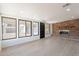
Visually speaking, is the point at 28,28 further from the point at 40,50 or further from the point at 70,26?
the point at 70,26

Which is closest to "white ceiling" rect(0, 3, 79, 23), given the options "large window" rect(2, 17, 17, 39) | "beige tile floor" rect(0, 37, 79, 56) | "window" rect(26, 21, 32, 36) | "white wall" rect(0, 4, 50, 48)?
"white wall" rect(0, 4, 50, 48)

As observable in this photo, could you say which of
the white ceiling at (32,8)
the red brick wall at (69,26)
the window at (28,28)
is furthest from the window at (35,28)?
the red brick wall at (69,26)

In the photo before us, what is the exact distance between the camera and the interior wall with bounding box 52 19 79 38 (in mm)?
15858

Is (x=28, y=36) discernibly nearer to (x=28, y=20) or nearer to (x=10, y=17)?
(x=28, y=20)

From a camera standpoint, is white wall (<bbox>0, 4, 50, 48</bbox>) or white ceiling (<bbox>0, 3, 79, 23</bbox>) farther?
white wall (<bbox>0, 4, 50, 48</bbox>)

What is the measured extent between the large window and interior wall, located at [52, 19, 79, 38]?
9343mm

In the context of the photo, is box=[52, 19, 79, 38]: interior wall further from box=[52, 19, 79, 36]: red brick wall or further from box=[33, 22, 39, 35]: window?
box=[33, 22, 39, 35]: window

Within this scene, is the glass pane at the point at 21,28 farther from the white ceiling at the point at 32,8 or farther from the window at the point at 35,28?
the window at the point at 35,28

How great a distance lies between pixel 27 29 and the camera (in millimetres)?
10156

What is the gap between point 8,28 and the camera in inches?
302

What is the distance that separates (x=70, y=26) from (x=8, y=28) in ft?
36.5

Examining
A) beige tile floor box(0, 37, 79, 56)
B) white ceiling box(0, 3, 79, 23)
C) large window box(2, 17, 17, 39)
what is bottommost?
beige tile floor box(0, 37, 79, 56)

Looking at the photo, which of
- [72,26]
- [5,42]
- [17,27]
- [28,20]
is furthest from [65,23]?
[5,42]

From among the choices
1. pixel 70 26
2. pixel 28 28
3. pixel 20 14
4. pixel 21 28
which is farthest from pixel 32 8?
pixel 70 26
